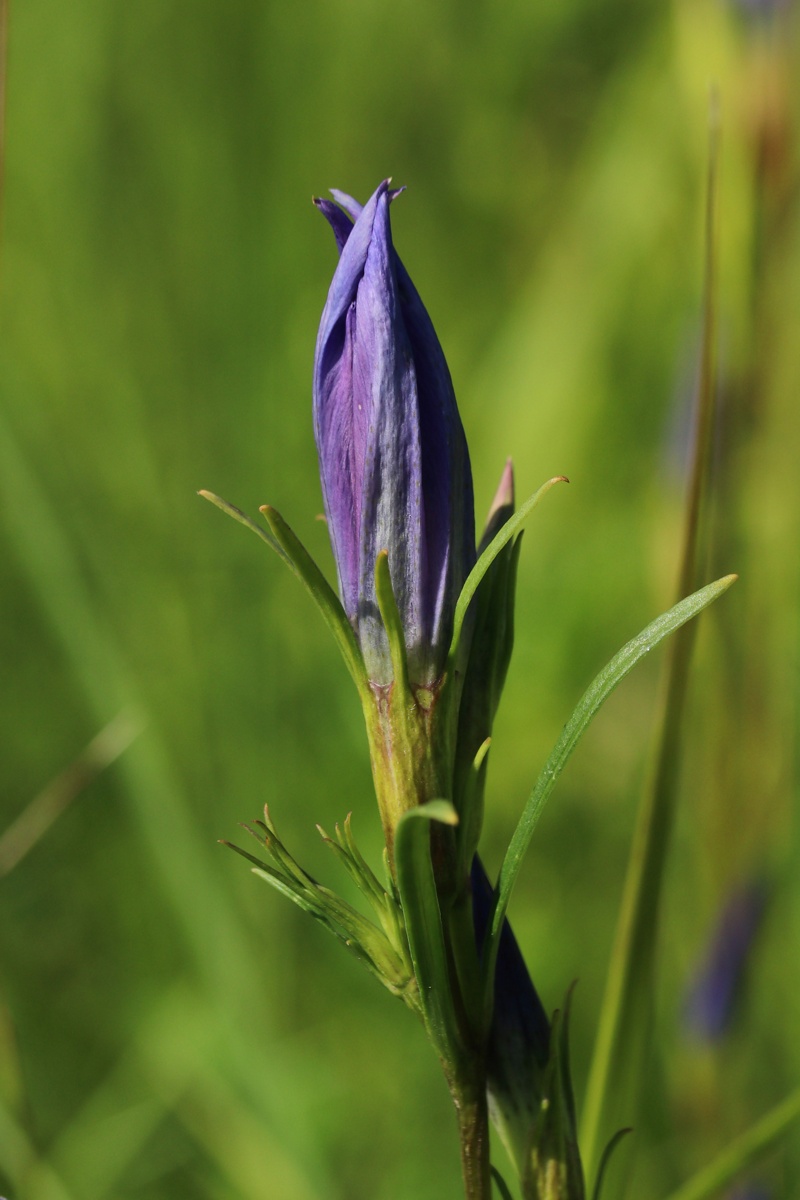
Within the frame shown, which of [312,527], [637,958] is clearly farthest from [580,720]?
[312,527]

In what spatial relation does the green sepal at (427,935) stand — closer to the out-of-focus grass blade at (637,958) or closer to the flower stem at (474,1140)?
the flower stem at (474,1140)

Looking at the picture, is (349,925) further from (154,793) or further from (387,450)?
(154,793)

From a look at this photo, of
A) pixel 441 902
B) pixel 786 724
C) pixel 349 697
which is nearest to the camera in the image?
pixel 441 902

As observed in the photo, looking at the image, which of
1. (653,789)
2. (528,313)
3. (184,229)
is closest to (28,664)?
(184,229)

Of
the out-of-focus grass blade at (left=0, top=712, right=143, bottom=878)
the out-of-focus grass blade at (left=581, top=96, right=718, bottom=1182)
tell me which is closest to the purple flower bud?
the out-of-focus grass blade at (left=581, top=96, right=718, bottom=1182)

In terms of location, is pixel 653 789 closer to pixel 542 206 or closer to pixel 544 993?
pixel 544 993

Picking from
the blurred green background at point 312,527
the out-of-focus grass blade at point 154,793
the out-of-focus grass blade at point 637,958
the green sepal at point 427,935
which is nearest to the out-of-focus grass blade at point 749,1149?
the out-of-focus grass blade at point 637,958
